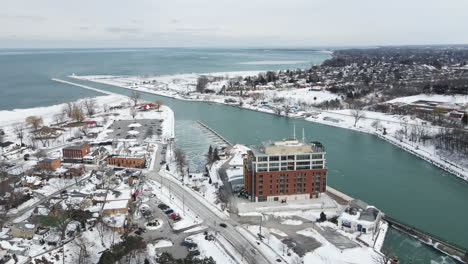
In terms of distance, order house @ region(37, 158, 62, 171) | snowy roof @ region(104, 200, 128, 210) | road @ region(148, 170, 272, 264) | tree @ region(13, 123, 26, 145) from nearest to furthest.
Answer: road @ region(148, 170, 272, 264)
snowy roof @ region(104, 200, 128, 210)
house @ region(37, 158, 62, 171)
tree @ region(13, 123, 26, 145)

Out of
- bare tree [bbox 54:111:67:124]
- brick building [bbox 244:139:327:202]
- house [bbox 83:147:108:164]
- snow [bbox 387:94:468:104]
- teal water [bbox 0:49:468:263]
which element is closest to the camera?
teal water [bbox 0:49:468:263]

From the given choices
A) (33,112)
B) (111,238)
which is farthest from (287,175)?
(33,112)

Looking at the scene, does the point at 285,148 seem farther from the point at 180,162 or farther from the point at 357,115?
the point at 357,115

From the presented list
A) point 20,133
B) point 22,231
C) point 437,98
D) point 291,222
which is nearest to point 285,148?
point 291,222

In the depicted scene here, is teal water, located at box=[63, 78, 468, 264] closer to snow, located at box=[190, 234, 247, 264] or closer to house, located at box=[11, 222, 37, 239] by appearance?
snow, located at box=[190, 234, 247, 264]

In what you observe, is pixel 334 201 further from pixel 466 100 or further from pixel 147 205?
pixel 466 100

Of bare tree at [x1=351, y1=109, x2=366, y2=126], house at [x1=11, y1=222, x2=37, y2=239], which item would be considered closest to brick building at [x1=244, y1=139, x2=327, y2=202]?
house at [x1=11, y1=222, x2=37, y2=239]

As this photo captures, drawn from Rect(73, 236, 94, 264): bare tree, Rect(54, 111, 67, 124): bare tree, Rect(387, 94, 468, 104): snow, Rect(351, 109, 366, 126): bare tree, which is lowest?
Rect(73, 236, 94, 264): bare tree
